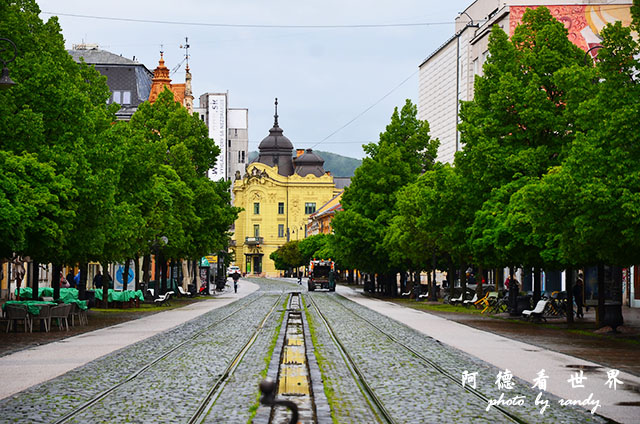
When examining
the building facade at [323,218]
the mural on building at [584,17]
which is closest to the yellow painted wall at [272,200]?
the building facade at [323,218]

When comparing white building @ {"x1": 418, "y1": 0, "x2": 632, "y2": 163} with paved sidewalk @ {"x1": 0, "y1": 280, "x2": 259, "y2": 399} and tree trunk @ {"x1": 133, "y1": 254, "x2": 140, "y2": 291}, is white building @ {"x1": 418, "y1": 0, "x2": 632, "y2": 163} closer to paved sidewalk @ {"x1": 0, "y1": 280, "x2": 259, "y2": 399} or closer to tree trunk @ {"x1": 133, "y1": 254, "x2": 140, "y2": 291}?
tree trunk @ {"x1": 133, "y1": 254, "x2": 140, "y2": 291}

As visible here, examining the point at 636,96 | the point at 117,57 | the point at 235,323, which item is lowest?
the point at 235,323

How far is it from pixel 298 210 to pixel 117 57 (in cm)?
9298

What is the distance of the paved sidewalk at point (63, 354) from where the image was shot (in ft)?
51.5

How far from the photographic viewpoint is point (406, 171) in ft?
205

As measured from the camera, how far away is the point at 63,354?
66.7 feet

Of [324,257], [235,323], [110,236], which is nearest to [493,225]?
[235,323]

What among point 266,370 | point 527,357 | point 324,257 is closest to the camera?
point 266,370

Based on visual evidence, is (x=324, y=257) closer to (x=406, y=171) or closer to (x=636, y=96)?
(x=406, y=171)

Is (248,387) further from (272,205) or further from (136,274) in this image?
(272,205)

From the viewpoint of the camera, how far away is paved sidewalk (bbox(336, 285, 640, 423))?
12.8 meters

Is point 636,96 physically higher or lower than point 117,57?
lower

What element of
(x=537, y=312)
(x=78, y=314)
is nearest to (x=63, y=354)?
(x=78, y=314)

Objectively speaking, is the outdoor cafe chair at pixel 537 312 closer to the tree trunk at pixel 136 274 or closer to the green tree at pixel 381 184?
the tree trunk at pixel 136 274
